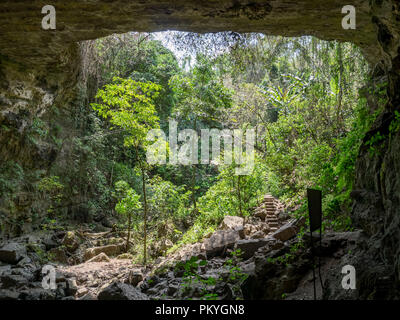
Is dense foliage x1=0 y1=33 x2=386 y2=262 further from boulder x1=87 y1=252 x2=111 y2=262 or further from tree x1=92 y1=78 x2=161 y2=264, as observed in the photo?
boulder x1=87 y1=252 x2=111 y2=262

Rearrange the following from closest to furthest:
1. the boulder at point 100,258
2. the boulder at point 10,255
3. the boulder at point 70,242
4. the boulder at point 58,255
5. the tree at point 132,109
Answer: the boulder at point 10,255 → the tree at point 132,109 → the boulder at point 58,255 → the boulder at point 100,258 → the boulder at point 70,242

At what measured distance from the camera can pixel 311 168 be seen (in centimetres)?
726

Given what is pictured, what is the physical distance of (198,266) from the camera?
5.70m

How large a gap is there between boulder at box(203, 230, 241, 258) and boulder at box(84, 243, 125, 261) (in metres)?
3.70

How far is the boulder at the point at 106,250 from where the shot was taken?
8605 mm

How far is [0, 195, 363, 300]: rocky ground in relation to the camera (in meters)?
3.72

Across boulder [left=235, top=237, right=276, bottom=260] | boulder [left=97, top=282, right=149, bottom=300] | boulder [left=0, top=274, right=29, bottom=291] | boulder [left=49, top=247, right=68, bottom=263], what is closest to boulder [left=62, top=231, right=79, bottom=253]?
boulder [left=49, top=247, right=68, bottom=263]

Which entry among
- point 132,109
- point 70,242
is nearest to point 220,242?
point 132,109

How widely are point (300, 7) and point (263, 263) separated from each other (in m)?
3.58

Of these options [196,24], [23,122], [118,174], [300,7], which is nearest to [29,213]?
[23,122]

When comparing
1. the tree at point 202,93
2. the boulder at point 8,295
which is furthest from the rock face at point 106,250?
the tree at point 202,93

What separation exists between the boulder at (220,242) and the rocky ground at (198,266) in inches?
0.9

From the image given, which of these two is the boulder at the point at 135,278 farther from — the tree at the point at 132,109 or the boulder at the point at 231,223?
the boulder at the point at 231,223
